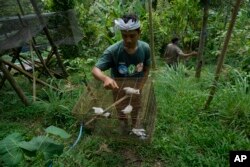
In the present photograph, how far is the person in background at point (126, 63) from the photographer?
9.29 ft

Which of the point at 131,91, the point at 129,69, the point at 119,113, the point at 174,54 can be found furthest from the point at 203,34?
the point at 119,113

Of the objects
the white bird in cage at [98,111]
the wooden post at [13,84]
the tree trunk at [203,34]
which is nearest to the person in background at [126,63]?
the white bird in cage at [98,111]

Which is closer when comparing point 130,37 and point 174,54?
point 130,37

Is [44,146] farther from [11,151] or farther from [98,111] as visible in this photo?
[98,111]

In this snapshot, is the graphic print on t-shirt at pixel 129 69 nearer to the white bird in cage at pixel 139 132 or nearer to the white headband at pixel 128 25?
the white headband at pixel 128 25

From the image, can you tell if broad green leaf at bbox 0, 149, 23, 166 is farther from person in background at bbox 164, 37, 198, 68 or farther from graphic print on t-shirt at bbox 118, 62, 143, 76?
person in background at bbox 164, 37, 198, 68

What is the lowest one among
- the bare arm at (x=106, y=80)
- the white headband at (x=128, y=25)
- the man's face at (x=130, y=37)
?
the bare arm at (x=106, y=80)

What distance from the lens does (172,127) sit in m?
3.65

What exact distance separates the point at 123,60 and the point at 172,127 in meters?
1.12

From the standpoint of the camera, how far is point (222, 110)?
3.67 metres

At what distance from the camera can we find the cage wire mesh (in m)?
2.69

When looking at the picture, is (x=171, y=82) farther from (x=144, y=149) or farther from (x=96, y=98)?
(x=96, y=98)

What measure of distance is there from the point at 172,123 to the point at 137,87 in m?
0.98

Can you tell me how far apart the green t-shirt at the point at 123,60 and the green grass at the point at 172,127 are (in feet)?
2.76
